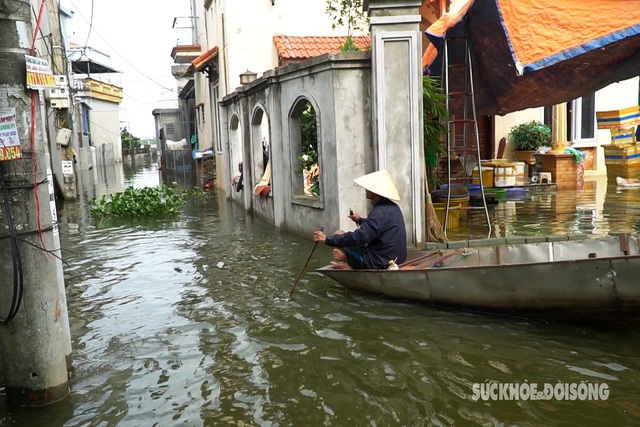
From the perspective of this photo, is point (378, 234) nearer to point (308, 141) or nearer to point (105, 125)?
point (308, 141)

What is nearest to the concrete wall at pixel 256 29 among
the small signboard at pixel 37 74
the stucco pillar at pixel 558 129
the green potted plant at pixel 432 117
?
the stucco pillar at pixel 558 129

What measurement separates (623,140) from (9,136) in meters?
14.5

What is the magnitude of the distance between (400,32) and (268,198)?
19.0ft

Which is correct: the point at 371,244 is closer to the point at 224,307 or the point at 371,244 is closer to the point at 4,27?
the point at 224,307

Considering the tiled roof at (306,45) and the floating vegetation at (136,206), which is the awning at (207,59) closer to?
the tiled roof at (306,45)

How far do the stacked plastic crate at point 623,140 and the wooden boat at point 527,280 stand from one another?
903 cm

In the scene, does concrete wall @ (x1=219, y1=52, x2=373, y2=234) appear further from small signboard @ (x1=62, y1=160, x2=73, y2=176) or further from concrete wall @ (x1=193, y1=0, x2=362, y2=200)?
small signboard @ (x1=62, y1=160, x2=73, y2=176)

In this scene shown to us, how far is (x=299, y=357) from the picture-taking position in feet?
18.6

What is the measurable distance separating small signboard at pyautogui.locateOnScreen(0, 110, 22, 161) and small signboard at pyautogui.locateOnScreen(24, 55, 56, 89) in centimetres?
27

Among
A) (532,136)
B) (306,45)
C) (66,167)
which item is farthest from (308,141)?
(66,167)

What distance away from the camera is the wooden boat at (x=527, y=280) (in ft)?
18.4

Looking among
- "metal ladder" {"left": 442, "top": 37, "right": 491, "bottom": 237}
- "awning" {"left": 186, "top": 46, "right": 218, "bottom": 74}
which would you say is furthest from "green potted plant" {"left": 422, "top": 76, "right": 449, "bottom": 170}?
"awning" {"left": 186, "top": 46, "right": 218, "bottom": 74}

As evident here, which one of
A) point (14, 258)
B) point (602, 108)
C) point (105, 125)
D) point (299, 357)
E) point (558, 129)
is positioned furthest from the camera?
point (105, 125)

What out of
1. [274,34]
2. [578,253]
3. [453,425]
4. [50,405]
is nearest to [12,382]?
[50,405]
